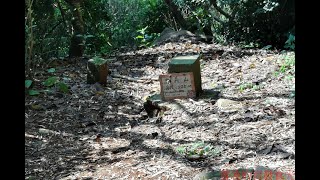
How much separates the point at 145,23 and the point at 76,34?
576 cm

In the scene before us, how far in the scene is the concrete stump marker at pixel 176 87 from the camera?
5414 millimetres

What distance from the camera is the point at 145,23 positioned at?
1603 cm

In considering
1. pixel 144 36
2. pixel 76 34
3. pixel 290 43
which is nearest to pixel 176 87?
pixel 290 43

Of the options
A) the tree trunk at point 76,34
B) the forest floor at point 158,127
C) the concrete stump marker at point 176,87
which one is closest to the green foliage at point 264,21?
the forest floor at point 158,127

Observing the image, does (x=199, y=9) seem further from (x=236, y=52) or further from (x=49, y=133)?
(x=49, y=133)

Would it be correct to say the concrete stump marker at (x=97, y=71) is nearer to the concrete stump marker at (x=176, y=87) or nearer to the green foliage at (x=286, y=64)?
the concrete stump marker at (x=176, y=87)

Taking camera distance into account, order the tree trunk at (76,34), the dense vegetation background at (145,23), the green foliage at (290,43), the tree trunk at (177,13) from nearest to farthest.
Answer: the green foliage at (290,43) → the dense vegetation background at (145,23) → the tree trunk at (76,34) → the tree trunk at (177,13)

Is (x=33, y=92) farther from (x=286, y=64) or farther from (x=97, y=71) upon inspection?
(x=286, y=64)

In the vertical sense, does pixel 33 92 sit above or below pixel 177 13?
below

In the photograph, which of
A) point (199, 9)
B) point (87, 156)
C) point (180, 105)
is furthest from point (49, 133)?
point (199, 9)

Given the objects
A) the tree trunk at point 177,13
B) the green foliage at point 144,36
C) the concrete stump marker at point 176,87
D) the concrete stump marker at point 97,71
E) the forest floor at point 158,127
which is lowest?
the forest floor at point 158,127

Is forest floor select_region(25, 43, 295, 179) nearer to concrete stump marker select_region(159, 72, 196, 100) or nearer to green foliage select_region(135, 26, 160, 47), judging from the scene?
concrete stump marker select_region(159, 72, 196, 100)

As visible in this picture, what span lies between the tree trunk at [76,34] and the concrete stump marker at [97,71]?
3.40 m
